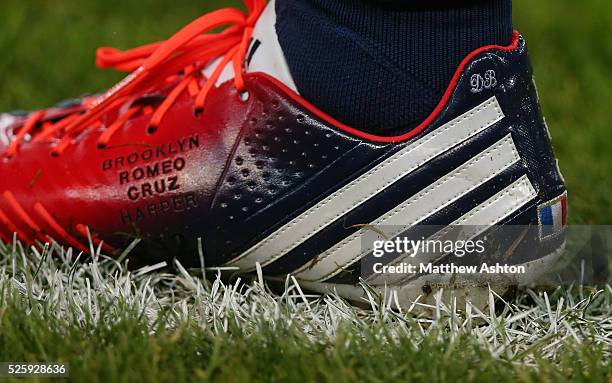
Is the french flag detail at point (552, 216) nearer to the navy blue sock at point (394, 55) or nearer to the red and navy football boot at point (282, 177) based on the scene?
the red and navy football boot at point (282, 177)

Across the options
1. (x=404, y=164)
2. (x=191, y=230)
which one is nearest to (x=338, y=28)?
(x=404, y=164)

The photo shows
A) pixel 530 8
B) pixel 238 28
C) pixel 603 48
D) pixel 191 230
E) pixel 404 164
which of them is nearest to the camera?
pixel 404 164

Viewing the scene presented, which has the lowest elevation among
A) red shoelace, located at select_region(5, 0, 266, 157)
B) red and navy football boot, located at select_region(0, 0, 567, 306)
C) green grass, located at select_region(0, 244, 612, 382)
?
green grass, located at select_region(0, 244, 612, 382)

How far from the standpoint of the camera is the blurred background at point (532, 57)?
7.23 feet

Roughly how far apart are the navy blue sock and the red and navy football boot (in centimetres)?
2

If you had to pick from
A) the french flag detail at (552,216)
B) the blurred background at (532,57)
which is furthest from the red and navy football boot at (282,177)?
the blurred background at (532,57)

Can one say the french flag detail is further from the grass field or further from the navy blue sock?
the navy blue sock

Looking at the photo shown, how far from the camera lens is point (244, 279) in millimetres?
1565

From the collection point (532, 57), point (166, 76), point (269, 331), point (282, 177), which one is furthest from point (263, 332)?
point (532, 57)

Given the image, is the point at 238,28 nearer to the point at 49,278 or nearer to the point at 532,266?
the point at 49,278

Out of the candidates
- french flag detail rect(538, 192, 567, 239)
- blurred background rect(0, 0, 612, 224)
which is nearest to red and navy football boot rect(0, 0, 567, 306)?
french flag detail rect(538, 192, 567, 239)

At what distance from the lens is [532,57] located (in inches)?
118

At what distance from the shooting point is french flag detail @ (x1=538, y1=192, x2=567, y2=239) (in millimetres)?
1476

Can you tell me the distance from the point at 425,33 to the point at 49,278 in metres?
0.74
